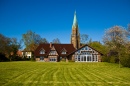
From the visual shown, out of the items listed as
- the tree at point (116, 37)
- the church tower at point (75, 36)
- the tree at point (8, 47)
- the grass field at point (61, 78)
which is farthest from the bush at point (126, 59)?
the tree at point (8, 47)

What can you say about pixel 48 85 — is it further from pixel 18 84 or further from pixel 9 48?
pixel 9 48

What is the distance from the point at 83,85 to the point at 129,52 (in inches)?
848

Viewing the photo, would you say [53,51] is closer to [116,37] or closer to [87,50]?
[87,50]

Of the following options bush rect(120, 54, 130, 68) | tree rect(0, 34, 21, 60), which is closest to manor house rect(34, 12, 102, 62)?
tree rect(0, 34, 21, 60)

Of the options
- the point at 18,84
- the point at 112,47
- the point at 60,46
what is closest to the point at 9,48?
the point at 60,46

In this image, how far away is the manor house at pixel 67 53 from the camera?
61.0 m

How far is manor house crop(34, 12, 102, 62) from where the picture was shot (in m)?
61.0

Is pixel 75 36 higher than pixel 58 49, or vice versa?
pixel 75 36

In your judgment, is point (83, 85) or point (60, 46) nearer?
point (83, 85)

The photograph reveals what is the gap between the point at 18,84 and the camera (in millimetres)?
13250

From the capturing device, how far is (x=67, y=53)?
219ft

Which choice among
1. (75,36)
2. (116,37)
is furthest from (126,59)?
(75,36)

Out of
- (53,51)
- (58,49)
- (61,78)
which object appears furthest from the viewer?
(58,49)

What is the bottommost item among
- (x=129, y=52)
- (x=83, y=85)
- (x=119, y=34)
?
(x=83, y=85)
